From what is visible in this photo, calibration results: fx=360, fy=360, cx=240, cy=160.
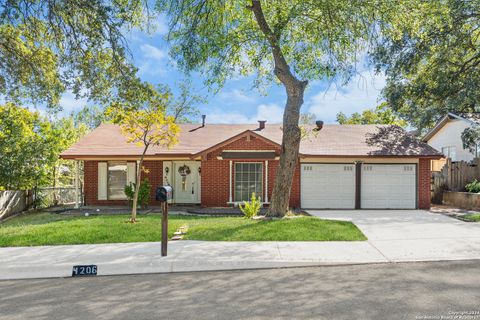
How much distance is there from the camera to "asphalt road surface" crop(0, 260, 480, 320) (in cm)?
443

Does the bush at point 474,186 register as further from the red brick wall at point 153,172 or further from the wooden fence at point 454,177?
the red brick wall at point 153,172

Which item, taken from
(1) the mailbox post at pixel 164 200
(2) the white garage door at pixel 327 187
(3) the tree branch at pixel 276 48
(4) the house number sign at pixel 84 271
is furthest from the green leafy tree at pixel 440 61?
(4) the house number sign at pixel 84 271

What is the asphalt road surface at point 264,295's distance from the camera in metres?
4.43

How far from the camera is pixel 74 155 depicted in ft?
52.2

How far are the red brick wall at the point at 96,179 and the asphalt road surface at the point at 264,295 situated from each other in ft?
36.4

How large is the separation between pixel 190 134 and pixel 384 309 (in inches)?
618

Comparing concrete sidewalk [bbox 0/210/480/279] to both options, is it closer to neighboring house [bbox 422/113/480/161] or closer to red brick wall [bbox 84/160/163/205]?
red brick wall [bbox 84/160/163/205]

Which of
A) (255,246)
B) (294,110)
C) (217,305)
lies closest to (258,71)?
(294,110)

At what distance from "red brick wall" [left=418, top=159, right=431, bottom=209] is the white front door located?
395 inches

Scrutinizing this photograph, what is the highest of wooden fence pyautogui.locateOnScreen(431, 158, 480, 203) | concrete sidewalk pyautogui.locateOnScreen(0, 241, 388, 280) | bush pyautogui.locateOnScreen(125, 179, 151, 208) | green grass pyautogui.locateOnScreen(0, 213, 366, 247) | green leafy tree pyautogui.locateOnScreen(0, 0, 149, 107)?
green leafy tree pyautogui.locateOnScreen(0, 0, 149, 107)

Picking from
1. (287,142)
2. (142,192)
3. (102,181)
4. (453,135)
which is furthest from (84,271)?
(453,135)

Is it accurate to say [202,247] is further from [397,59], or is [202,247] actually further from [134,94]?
[397,59]

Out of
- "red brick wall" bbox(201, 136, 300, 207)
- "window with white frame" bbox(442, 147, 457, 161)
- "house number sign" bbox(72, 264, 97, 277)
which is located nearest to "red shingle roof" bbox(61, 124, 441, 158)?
"red brick wall" bbox(201, 136, 300, 207)

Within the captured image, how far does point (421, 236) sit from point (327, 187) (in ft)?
22.8
